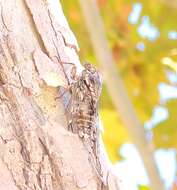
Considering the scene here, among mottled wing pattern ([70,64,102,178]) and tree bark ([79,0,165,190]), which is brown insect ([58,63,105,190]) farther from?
tree bark ([79,0,165,190])

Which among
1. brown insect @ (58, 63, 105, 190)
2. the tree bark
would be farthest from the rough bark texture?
the tree bark

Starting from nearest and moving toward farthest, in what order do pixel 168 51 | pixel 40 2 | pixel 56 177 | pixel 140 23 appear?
pixel 56 177, pixel 40 2, pixel 168 51, pixel 140 23

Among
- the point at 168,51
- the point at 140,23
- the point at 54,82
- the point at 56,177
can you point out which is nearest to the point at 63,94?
the point at 54,82

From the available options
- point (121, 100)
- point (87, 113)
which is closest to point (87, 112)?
point (87, 113)

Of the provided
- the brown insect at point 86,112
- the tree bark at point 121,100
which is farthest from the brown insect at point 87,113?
the tree bark at point 121,100

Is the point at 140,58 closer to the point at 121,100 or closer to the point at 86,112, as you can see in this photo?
the point at 121,100

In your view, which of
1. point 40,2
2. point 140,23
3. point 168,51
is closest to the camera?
point 40,2

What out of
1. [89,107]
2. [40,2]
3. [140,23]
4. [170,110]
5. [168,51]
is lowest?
[89,107]

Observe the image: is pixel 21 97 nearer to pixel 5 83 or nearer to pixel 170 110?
pixel 5 83
